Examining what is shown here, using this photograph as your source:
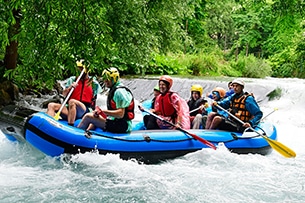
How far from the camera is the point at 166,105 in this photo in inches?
214

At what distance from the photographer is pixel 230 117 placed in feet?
18.7

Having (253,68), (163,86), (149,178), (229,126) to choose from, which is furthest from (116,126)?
(253,68)

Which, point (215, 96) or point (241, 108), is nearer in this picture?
point (241, 108)

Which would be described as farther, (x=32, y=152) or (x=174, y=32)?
(x=174, y=32)

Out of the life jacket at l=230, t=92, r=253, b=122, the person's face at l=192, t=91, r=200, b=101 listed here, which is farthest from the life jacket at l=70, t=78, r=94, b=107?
the life jacket at l=230, t=92, r=253, b=122

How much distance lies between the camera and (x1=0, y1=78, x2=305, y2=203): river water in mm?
3844

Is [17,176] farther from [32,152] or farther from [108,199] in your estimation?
[108,199]

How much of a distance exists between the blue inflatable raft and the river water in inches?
3.9

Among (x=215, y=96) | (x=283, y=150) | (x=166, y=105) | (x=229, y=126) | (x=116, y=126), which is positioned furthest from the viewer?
(x=215, y=96)

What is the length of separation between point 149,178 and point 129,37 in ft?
10.7

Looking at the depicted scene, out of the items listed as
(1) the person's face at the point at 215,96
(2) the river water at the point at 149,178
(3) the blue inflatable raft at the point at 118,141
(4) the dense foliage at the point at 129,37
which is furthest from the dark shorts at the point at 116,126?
(1) the person's face at the point at 215,96

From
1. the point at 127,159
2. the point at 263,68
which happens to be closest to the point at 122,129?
the point at 127,159

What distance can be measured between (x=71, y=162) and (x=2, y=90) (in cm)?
414

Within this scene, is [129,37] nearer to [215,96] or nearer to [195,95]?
[195,95]
